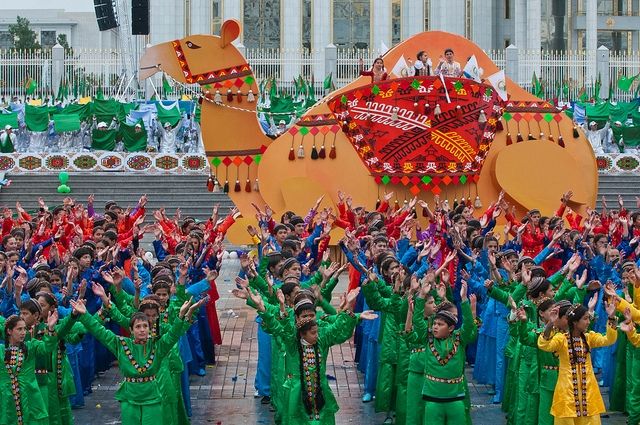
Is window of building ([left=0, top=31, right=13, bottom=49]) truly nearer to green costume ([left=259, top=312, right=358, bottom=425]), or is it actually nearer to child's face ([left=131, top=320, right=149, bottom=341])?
child's face ([left=131, top=320, right=149, bottom=341])

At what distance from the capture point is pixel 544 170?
60.5 ft

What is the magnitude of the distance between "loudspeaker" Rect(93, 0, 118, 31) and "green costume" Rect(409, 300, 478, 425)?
2653 cm

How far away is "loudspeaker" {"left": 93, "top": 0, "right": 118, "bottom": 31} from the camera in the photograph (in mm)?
34188

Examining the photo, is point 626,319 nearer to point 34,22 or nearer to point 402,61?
point 402,61

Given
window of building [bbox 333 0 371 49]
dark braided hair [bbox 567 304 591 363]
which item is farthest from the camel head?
window of building [bbox 333 0 371 49]

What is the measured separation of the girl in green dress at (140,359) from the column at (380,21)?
41.6 m

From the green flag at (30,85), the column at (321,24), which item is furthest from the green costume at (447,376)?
the column at (321,24)

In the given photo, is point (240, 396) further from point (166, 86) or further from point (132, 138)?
point (166, 86)

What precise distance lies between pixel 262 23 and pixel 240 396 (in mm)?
40027

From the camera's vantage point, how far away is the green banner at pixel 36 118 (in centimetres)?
2889

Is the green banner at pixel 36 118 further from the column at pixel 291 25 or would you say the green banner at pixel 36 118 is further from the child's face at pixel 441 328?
the child's face at pixel 441 328

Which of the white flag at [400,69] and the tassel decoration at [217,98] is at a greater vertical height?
the white flag at [400,69]

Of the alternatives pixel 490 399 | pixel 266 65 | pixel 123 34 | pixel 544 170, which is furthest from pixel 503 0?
pixel 490 399

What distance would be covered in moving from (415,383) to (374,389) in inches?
80.1
